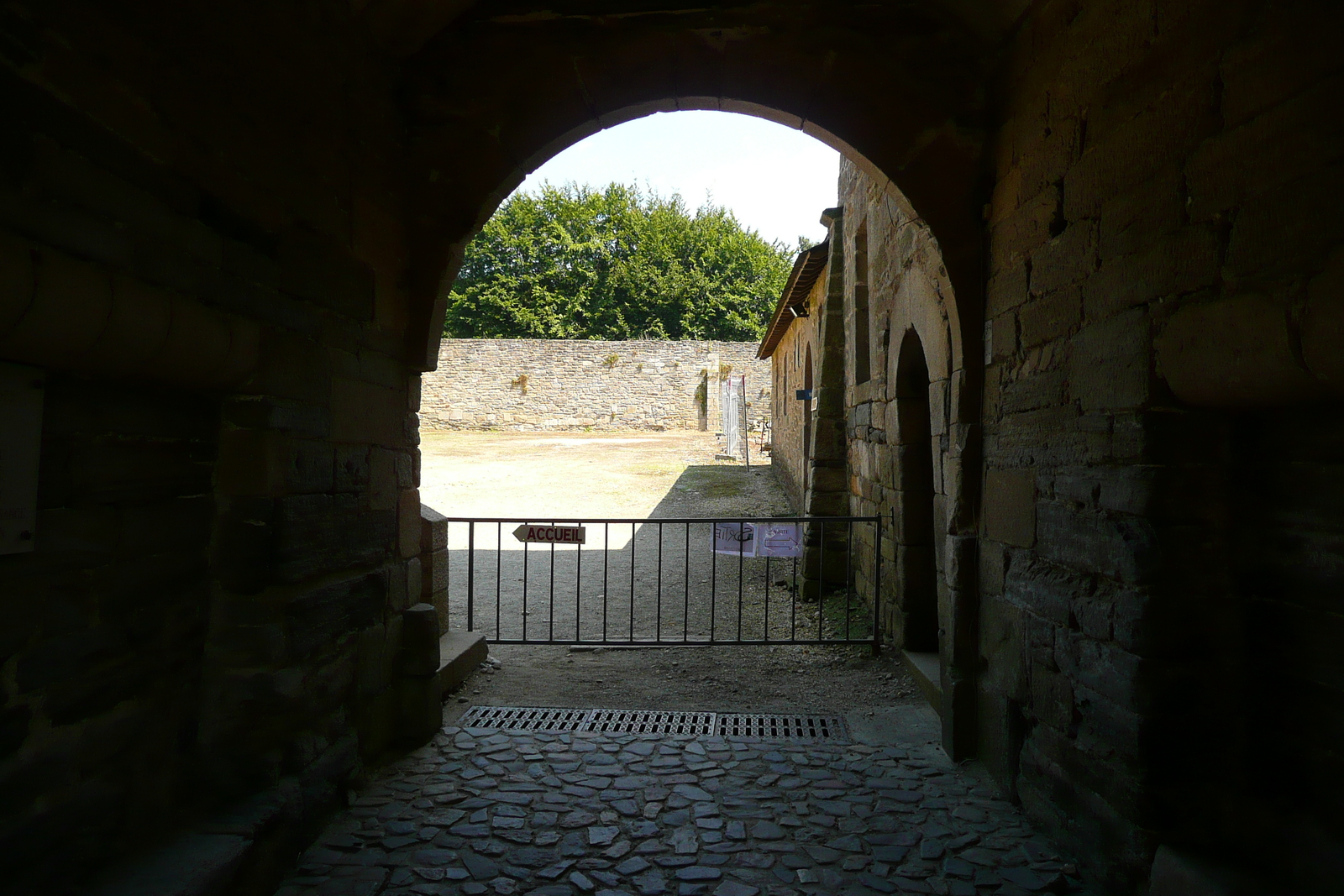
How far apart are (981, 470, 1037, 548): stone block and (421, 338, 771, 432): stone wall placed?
2099cm

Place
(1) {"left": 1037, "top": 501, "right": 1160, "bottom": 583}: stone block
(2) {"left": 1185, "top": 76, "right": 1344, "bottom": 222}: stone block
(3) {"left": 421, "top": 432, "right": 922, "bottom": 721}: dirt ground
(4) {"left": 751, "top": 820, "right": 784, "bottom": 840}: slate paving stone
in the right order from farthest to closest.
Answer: (3) {"left": 421, "top": 432, "right": 922, "bottom": 721}: dirt ground
(4) {"left": 751, "top": 820, "right": 784, "bottom": 840}: slate paving stone
(1) {"left": 1037, "top": 501, "right": 1160, "bottom": 583}: stone block
(2) {"left": 1185, "top": 76, "right": 1344, "bottom": 222}: stone block

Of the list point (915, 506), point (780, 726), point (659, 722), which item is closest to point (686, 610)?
point (659, 722)

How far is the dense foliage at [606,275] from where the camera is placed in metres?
30.8

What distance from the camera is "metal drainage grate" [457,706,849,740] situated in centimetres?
375

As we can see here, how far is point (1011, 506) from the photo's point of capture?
295 cm

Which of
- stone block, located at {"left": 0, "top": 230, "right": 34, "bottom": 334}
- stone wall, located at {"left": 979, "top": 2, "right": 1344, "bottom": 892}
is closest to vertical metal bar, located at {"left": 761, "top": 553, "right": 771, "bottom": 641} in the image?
stone wall, located at {"left": 979, "top": 2, "right": 1344, "bottom": 892}

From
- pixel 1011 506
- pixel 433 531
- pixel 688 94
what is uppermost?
pixel 688 94

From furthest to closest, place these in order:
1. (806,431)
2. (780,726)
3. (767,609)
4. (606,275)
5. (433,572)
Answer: (606,275), (806,431), (767,609), (433,572), (780,726)

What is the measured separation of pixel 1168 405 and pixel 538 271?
30839 millimetres

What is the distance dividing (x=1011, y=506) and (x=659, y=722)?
2083 millimetres

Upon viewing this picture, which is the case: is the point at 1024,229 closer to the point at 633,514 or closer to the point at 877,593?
the point at 877,593

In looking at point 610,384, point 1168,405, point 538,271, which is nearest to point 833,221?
point 1168,405

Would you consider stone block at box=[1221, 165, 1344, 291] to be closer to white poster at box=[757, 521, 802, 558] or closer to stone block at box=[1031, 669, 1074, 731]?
stone block at box=[1031, 669, 1074, 731]

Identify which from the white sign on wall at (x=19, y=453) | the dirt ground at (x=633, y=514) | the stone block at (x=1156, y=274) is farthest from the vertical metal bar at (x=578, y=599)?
the stone block at (x=1156, y=274)
